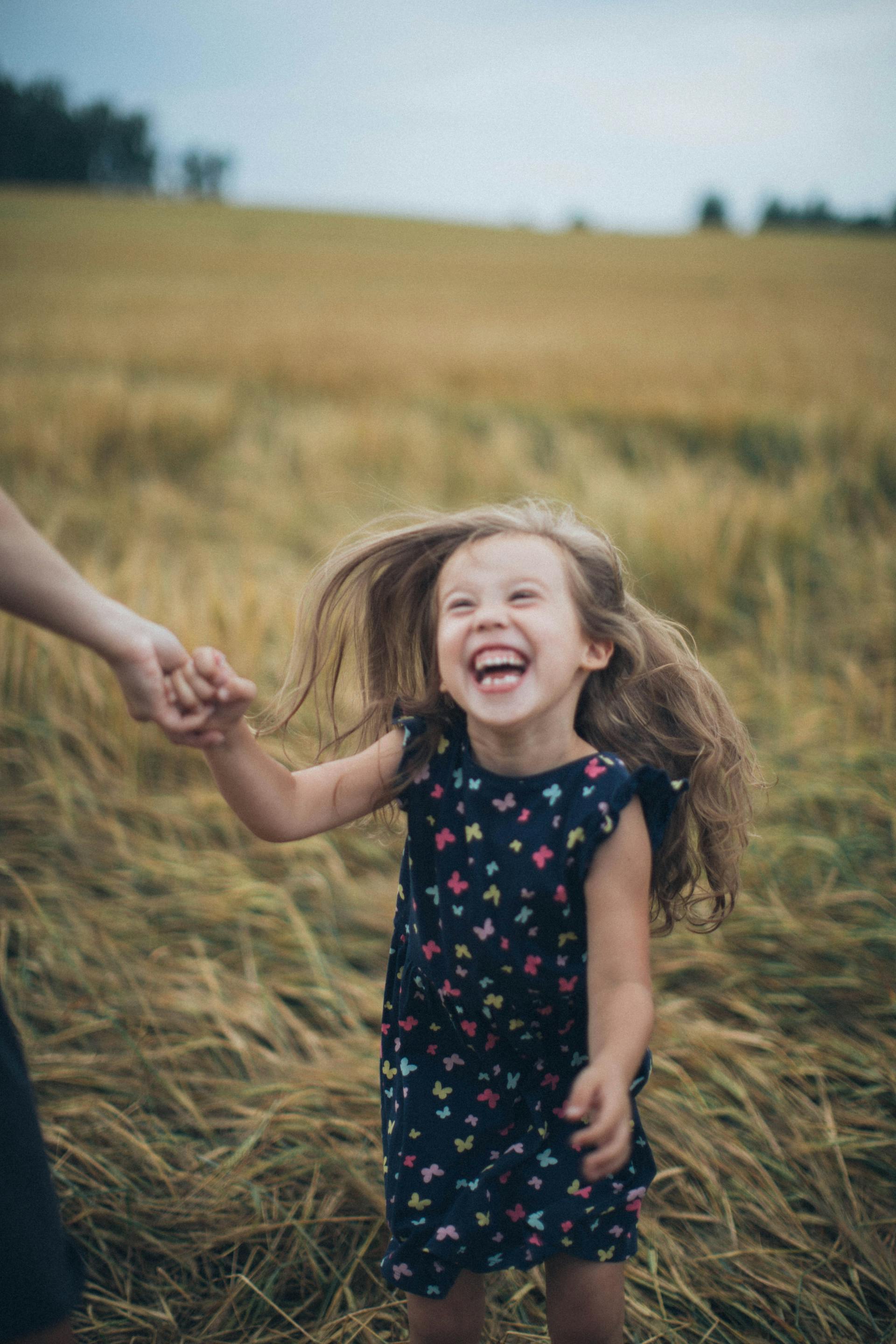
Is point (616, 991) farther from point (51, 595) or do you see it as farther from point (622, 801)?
point (51, 595)

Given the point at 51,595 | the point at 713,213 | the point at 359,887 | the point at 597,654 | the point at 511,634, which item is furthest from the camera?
the point at 713,213

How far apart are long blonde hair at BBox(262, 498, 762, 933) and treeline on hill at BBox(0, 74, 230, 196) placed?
48.6 ft

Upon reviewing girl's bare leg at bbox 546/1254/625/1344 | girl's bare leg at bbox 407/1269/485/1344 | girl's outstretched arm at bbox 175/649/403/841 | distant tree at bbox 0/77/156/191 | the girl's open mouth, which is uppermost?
distant tree at bbox 0/77/156/191

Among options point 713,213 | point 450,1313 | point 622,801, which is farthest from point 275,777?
point 713,213

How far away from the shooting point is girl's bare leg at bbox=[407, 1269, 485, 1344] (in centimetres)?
112

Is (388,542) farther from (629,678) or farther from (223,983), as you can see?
(223,983)

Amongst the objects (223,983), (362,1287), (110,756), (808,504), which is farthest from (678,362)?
(362,1287)

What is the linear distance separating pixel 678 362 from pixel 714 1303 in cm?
625

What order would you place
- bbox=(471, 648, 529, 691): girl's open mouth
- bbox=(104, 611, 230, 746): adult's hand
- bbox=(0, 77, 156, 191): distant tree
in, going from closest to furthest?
bbox=(104, 611, 230, 746): adult's hand
bbox=(471, 648, 529, 691): girl's open mouth
bbox=(0, 77, 156, 191): distant tree

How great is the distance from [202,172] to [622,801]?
1593 inches

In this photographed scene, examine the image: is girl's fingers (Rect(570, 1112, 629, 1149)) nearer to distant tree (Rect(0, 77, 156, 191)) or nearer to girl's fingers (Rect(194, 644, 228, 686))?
girl's fingers (Rect(194, 644, 228, 686))

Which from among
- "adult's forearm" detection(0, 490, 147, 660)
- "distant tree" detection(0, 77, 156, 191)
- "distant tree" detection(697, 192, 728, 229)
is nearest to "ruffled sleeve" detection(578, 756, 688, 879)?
"adult's forearm" detection(0, 490, 147, 660)

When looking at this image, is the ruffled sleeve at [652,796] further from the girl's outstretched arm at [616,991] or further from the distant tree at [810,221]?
the distant tree at [810,221]

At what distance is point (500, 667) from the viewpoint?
1.05 meters
